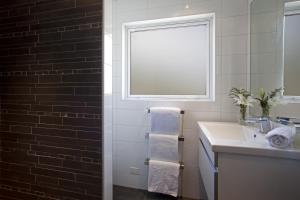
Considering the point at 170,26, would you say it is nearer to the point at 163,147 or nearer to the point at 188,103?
the point at 188,103

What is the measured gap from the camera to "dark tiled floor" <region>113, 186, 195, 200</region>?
2.18 m

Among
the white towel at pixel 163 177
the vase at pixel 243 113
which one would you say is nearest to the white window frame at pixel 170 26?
the vase at pixel 243 113

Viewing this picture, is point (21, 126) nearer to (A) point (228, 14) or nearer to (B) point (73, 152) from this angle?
(B) point (73, 152)

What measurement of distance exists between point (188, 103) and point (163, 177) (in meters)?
0.84

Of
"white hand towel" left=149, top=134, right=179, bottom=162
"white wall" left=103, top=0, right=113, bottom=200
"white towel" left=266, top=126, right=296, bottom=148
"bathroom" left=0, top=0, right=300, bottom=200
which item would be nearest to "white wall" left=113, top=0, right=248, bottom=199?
"bathroom" left=0, top=0, right=300, bottom=200

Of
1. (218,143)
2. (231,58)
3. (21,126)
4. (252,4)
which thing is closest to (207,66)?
(231,58)

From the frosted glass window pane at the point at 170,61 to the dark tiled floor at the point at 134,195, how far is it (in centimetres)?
117

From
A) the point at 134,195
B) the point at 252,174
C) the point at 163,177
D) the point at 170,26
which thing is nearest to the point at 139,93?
the point at 170,26

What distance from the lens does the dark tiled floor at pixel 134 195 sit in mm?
2184

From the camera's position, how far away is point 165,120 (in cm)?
217

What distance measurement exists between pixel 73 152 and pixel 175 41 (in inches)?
63.7

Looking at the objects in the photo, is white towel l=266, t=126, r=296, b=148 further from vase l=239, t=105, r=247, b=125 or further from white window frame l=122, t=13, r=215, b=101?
white window frame l=122, t=13, r=215, b=101

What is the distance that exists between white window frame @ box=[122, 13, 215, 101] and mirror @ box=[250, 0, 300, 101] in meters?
0.39

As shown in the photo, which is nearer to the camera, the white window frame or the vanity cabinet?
the vanity cabinet
